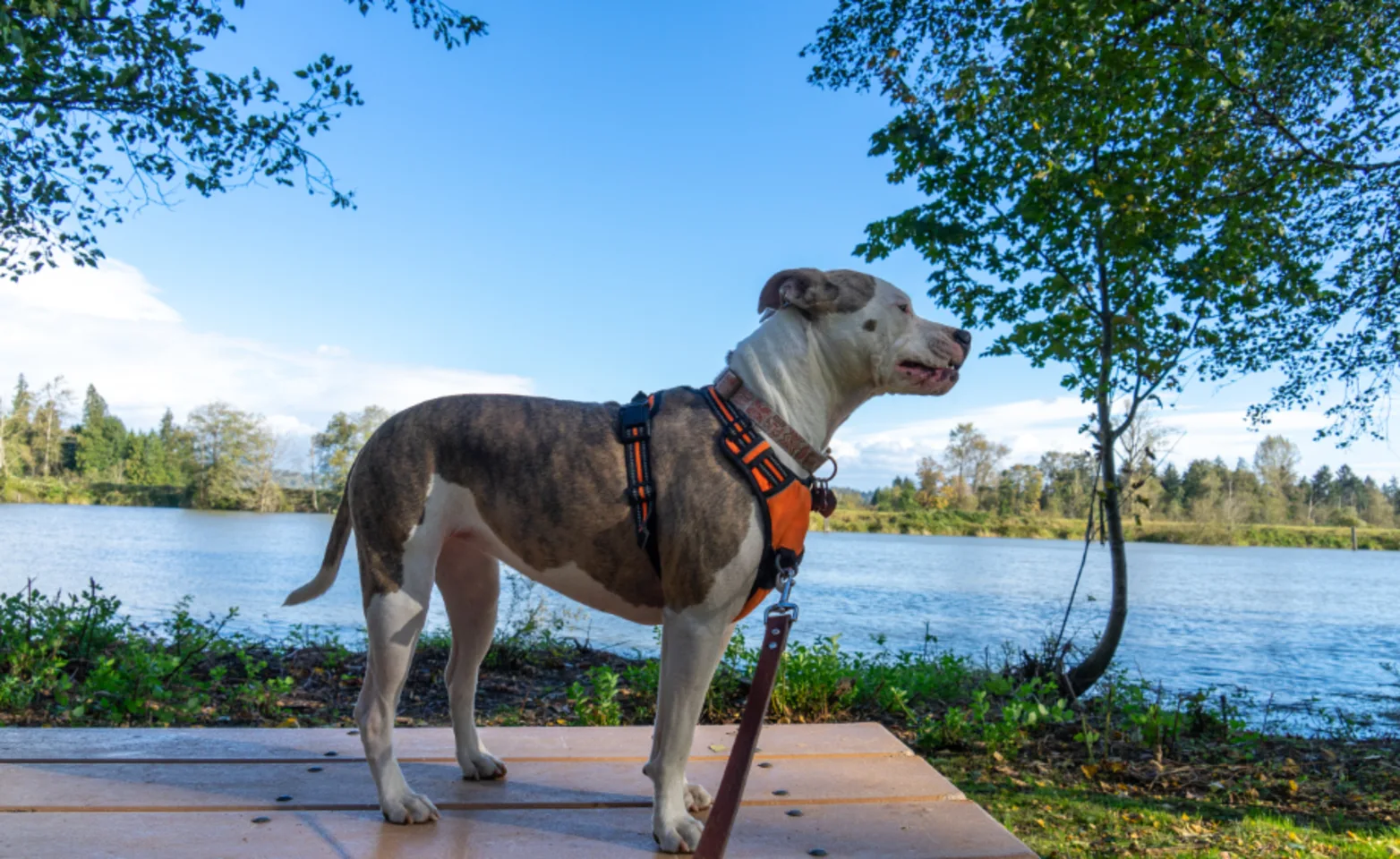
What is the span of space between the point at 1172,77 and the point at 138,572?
17451mm

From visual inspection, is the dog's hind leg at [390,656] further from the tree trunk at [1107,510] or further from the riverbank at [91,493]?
the riverbank at [91,493]

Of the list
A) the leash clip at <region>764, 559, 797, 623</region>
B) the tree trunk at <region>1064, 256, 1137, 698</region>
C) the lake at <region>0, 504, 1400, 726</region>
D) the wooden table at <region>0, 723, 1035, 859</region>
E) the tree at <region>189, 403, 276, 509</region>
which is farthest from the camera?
the tree at <region>189, 403, 276, 509</region>

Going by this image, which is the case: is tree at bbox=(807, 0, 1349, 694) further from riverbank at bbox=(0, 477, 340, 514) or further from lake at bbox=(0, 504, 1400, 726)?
riverbank at bbox=(0, 477, 340, 514)

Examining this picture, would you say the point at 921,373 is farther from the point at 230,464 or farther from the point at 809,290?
the point at 230,464

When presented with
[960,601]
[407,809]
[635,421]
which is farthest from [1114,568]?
[960,601]

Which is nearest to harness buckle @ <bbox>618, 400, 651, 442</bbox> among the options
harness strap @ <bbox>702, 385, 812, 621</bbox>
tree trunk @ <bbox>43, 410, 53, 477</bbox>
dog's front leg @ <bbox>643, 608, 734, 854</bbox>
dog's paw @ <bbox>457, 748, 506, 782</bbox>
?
harness strap @ <bbox>702, 385, 812, 621</bbox>

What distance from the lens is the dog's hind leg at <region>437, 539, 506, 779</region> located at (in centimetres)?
304

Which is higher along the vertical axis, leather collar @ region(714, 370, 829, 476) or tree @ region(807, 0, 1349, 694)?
tree @ region(807, 0, 1349, 694)

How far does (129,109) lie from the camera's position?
808 cm

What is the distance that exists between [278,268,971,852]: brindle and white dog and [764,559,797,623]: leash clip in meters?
0.09

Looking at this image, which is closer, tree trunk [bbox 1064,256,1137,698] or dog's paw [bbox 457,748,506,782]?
dog's paw [bbox 457,748,506,782]

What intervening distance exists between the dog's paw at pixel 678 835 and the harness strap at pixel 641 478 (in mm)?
699

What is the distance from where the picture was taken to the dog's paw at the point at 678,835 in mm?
2469

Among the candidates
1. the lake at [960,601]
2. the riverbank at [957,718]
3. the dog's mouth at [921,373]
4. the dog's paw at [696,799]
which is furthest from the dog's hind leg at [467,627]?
the lake at [960,601]
